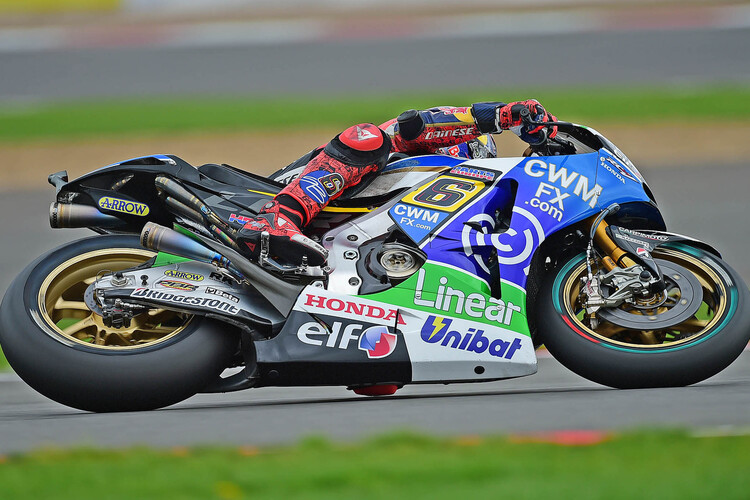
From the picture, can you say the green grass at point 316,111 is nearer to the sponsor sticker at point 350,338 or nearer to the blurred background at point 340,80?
the blurred background at point 340,80

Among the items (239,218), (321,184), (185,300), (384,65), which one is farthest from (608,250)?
(384,65)

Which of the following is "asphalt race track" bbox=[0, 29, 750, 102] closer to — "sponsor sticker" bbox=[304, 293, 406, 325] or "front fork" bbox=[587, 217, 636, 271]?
"front fork" bbox=[587, 217, 636, 271]

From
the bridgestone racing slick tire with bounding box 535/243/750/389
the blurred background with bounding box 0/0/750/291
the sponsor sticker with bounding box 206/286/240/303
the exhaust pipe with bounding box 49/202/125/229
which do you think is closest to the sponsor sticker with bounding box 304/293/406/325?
the sponsor sticker with bounding box 206/286/240/303

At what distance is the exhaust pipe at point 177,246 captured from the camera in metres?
5.77

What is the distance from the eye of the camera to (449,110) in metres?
6.35

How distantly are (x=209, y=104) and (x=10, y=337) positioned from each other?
14435 mm

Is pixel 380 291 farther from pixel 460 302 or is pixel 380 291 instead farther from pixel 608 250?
pixel 608 250

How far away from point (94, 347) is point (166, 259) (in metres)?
0.60

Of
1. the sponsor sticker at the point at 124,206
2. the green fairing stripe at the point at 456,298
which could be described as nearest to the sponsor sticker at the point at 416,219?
the green fairing stripe at the point at 456,298

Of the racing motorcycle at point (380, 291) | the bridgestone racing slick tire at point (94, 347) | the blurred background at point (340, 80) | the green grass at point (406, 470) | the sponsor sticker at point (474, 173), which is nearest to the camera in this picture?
the green grass at point (406, 470)

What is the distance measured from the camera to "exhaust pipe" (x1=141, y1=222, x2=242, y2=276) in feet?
18.9

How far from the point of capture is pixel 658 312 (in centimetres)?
582

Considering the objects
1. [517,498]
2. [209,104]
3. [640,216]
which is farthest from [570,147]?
[209,104]

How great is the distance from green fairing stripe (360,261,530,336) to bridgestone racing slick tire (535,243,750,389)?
186 millimetres
